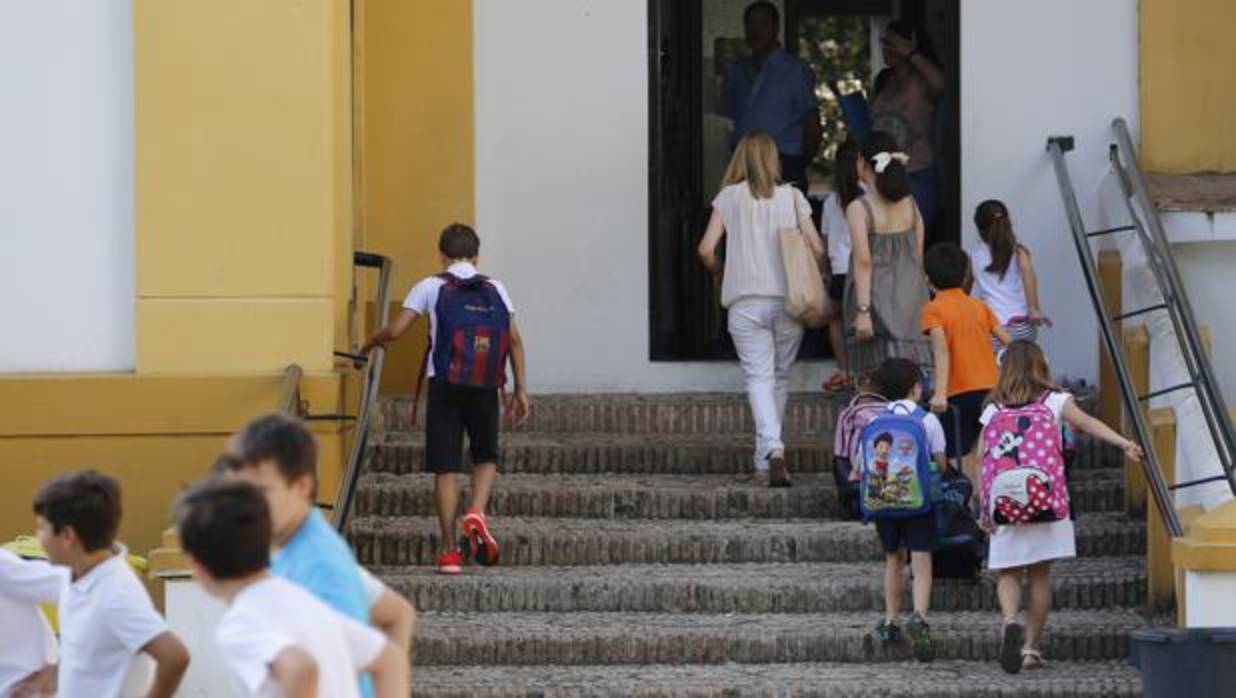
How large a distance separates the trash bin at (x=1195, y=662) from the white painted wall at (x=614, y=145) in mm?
4944

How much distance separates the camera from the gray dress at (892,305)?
13625 mm

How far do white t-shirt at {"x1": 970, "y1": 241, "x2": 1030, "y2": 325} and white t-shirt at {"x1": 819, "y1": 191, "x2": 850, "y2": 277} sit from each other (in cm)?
75

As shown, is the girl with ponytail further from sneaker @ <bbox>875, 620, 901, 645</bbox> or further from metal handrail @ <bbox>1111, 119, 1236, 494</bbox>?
sneaker @ <bbox>875, 620, 901, 645</bbox>

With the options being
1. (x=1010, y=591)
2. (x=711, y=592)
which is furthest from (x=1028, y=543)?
(x=711, y=592)

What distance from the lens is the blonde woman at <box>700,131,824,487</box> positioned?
13680mm

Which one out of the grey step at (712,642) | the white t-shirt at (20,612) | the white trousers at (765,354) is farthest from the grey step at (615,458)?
the white t-shirt at (20,612)

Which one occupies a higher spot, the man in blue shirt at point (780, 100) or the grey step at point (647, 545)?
the man in blue shirt at point (780, 100)

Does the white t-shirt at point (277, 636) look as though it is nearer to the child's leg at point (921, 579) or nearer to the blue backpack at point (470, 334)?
the child's leg at point (921, 579)

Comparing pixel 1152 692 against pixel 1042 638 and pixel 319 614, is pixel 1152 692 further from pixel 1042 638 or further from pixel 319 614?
pixel 319 614

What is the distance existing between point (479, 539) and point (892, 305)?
2.34 metres

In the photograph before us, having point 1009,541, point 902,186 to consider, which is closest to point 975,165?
point 902,186

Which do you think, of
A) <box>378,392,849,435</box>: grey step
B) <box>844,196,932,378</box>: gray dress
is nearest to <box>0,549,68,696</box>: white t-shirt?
<box>844,196,932,378</box>: gray dress

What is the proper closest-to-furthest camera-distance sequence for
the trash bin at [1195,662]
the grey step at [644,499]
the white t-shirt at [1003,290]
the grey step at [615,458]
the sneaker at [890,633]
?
the trash bin at [1195,662], the sneaker at [890,633], the grey step at [644,499], the grey step at [615,458], the white t-shirt at [1003,290]

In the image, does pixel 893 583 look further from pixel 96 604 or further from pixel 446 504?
pixel 96 604
